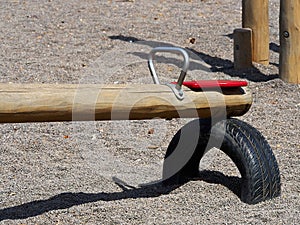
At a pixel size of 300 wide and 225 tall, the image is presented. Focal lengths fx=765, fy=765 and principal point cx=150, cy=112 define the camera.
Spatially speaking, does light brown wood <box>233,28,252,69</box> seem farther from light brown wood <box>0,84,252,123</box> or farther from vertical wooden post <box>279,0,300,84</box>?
light brown wood <box>0,84,252,123</box>

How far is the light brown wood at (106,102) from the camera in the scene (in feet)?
11.8

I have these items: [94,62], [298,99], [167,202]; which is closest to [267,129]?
[298,99]

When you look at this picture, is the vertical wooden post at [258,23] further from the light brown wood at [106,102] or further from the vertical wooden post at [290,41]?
the light brown wood at [106,102]

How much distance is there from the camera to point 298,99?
6250 mm

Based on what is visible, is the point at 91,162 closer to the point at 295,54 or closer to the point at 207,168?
the point at 207,168

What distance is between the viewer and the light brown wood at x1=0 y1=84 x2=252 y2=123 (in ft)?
11.8

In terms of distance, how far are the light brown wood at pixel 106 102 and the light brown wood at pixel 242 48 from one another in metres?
2.85

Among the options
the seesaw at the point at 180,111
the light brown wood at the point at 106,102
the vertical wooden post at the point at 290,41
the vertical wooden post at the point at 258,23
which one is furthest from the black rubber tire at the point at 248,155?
the vertical wooden post at the point at 258,23

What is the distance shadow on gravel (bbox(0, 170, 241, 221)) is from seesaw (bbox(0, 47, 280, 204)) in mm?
109

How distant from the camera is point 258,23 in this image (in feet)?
23.4

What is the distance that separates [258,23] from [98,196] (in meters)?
3.39

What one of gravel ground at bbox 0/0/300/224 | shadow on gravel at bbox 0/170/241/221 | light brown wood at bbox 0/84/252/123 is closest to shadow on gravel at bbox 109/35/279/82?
gravel ground at bbox 0/0/300/224

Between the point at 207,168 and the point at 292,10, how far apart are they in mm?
2210

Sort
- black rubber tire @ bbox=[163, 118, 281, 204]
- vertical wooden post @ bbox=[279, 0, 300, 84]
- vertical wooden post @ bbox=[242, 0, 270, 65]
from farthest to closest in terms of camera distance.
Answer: vertical wooden post @ bbox=[242, 0, 270, 65], vertical wooden post @ bbox=[279, 0, 300, 84], black rubber tire @ bbox=[163, 118, 281, 204]
